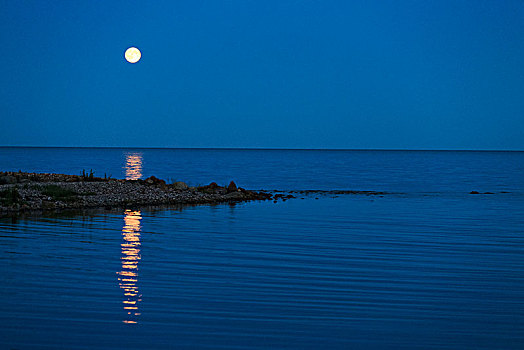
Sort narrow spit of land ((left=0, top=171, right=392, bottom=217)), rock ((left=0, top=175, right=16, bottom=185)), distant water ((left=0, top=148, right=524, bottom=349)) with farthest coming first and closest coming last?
rock ((left=0, top=175, right=16, bottom=185)), narrow spit of land ((left=0, top=171, right=392, bottom=217)), distant water ((left=0, top=148, right=524, bottom=349))

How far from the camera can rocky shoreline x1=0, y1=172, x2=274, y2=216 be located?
29.7 m

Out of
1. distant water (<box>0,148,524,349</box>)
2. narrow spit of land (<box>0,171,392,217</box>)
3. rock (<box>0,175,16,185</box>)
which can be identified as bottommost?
distant water (<box>0,148,524,349</box>)

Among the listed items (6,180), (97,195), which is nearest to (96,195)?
(97,195)

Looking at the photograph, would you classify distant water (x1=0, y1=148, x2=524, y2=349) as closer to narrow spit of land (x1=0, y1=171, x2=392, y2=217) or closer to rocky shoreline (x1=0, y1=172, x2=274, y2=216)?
rocky shoreline (x1=0, y1=172, x2=274, y2=216)

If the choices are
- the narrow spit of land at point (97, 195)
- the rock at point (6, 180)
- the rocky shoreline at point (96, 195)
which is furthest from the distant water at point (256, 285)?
the rock at point (6, 180)

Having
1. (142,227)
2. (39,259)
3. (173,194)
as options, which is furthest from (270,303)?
(173,194)

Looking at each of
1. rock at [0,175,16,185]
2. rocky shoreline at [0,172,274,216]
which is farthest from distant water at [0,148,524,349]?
rock at [0,175,16,185]

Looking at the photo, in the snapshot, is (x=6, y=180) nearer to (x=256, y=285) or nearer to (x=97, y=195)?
(x=97, y=195)

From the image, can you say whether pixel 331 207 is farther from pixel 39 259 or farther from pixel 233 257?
pixel 39 259

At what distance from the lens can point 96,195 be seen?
1345 inches

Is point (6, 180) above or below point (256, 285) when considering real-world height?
above

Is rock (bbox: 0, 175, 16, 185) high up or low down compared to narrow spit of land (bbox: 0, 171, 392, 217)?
up

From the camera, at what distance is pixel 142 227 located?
23484 mm

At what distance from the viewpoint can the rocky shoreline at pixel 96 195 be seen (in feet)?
97.4
